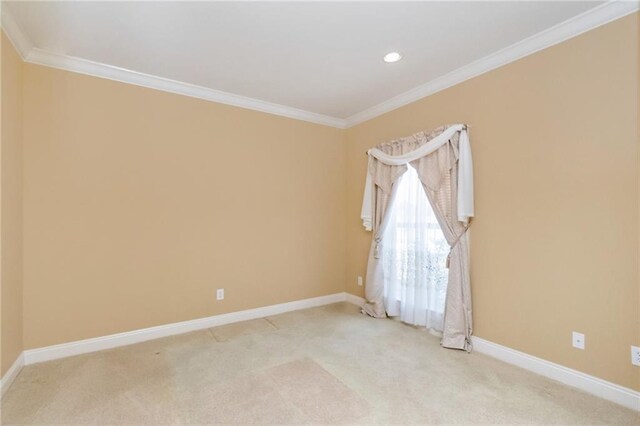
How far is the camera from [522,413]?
190cm

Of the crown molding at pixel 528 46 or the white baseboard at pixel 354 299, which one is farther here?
the white baseboard at pixel 354 299

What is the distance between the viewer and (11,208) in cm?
229

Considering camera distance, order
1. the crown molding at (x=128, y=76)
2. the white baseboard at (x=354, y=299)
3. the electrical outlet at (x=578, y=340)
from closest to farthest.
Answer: the electrical outlet at (x=578, y=340), the crown molding at (x=128, y=76), the white baseboard at (x=354, y=299)

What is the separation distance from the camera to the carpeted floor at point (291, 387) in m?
1.87

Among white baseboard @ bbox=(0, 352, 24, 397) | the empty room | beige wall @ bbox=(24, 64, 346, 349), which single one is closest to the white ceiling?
the empty room

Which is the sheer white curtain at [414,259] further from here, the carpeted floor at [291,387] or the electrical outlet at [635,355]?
the electrical outlet at [635,355]

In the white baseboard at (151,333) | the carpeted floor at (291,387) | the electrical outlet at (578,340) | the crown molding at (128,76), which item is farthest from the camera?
the white baseboard at (151,333)

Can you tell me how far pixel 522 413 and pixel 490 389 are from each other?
26cm

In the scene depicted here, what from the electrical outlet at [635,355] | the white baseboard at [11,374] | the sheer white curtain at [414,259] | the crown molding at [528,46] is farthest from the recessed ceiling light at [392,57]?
the white baseboard at [11,374]

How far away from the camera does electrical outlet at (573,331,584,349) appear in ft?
7.16

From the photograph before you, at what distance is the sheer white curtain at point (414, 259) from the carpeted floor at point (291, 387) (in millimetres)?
377

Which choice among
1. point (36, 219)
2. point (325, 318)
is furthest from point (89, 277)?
point (325, 318)

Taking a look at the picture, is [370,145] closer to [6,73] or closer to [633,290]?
[633,290]

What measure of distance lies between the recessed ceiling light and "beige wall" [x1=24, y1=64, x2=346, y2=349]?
62.7 inches
